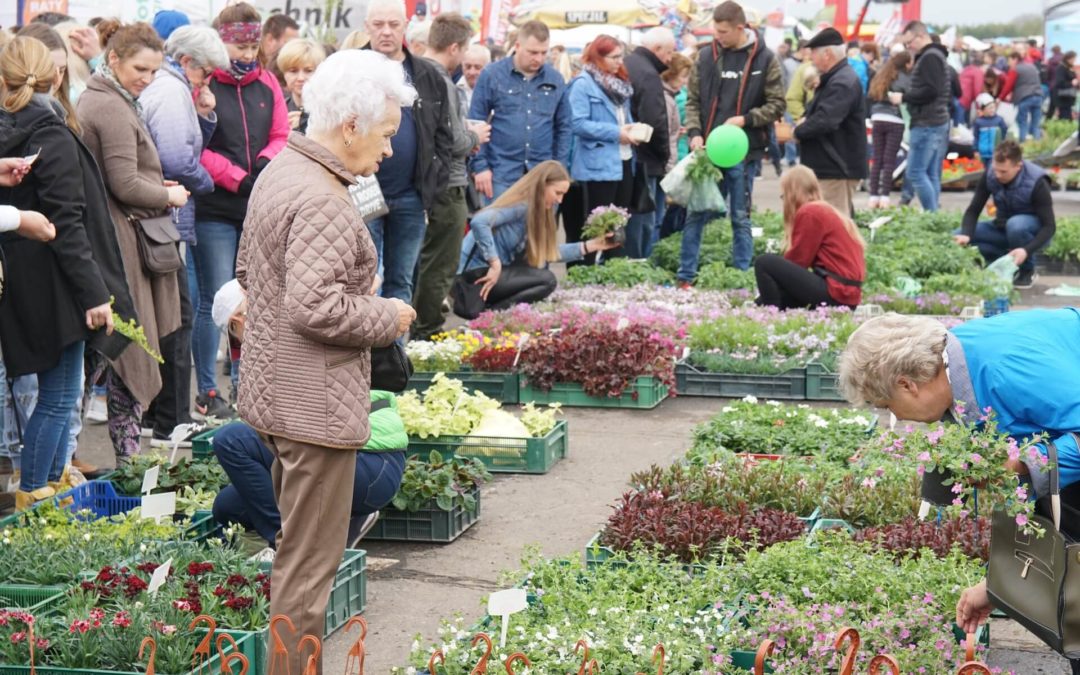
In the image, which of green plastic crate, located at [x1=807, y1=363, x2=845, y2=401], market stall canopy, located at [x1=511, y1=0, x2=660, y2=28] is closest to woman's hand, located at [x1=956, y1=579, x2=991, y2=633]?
green plastic crate, located at [x1=807, y1=363, x2=845, y2=401]

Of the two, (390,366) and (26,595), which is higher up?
(390,366)

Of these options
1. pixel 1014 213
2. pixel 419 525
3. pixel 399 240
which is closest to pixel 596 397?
pixel 399 240

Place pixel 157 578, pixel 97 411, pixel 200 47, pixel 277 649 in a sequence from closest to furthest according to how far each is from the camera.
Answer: pixel 277 649 < pixel 157 578 < pixel 200 47 < pixel 97 411

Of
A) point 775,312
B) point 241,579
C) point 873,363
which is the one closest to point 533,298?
point 775,312

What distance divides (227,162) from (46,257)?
2033 millimetres

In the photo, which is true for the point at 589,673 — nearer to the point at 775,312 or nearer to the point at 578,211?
the point at 775,312

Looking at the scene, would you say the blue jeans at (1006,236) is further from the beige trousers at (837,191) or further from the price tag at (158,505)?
the price tag at (158,505)

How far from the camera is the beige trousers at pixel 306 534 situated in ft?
13.9

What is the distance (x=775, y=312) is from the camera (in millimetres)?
10492

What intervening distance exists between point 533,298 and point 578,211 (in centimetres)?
212

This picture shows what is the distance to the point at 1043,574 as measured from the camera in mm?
3645

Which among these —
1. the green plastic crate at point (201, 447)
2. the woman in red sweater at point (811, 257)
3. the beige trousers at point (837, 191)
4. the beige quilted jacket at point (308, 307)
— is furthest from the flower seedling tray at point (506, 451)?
the beige trousers at point (837, 191)

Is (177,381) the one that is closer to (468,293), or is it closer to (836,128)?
(468,293)

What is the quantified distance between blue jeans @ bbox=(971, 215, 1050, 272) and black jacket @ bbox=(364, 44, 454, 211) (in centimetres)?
673
